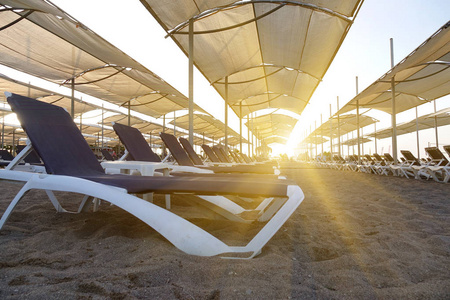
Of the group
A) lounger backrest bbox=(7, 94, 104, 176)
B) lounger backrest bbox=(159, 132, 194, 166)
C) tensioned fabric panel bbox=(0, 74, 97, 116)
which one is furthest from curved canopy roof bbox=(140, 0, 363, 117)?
tensioned fabric panel bbox=(0, 74, 97, 116)

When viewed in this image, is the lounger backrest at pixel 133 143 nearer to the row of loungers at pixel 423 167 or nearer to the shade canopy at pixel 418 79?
the shade canopy at pixel 418 79

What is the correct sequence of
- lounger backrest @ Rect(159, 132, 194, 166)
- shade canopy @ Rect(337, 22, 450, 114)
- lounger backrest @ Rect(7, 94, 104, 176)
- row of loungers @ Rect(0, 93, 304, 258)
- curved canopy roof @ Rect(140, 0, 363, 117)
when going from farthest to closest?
curved canopy roof @ Rect(140, 0, 363, 117) → shade canopy @ Rect(337, 22, 450, 114) → lounger backrest @ Rect(159, 132, 194, 166) → lounger backrest @ Rect(7, 94, 104, 176) → row of loungers @ Rect(0, 93, 304, 258)

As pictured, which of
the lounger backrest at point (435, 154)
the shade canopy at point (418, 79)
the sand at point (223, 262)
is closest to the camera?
the sand at point (223, 262)

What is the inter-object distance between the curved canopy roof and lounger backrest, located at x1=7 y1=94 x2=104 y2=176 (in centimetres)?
337

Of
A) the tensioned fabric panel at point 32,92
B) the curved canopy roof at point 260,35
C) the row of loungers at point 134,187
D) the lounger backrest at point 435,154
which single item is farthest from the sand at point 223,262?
the lounger backrest at point 435,154

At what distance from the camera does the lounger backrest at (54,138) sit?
2.19 metres

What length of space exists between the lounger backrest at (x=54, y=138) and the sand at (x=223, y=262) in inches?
19.5

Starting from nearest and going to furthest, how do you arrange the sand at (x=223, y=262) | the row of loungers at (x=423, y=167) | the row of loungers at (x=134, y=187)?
the sand at (x=223, y=262)
the row of loungers at (x=134, y=187)
the row of loungers at (x=423, y=167)

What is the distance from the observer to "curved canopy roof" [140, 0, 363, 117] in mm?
5422

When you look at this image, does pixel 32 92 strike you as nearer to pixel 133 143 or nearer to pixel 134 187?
pixel 133 143

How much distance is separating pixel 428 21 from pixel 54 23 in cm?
750

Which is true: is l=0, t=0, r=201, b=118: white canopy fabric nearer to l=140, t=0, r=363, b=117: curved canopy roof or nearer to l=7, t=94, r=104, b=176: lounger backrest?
l=140, t=0, r=363, b=117: curved canopy roof

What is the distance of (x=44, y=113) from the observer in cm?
250

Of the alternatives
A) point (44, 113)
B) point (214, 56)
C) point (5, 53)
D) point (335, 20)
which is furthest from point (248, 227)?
point (5, 53)
